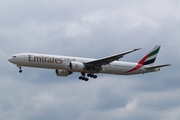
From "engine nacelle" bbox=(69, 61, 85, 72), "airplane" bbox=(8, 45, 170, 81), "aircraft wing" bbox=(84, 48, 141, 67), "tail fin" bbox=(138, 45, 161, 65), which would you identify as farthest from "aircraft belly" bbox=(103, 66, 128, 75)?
"tail fin" bbox=(138, 45, 161, 65)

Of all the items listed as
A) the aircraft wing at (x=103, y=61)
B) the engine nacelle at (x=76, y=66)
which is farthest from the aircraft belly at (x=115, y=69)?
the engine nacelle at (x=76, y=66)

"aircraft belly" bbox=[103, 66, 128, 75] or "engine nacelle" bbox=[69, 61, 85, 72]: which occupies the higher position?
"engine nacelle" bbox=[69, 61, 85, 72]

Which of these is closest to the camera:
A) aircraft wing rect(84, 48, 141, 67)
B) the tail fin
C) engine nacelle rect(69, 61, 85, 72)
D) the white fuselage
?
the white fuselage

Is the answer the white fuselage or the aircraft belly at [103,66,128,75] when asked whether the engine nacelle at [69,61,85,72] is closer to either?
the white fuselage

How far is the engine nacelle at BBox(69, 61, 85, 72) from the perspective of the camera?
9731cm

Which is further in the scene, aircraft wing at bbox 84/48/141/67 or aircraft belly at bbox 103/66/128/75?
aircraft belly at bbox 103/66/128/75

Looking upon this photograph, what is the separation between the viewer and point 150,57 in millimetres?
107125

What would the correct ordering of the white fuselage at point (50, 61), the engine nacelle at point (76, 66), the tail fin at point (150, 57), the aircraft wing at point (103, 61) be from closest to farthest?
the white fuselage at point (50, 61), the aircraft wing at point (103, 61), the engine nacelle at point (76, 66), the tail fin at point (150, 57)

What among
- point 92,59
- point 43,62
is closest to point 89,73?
point 92,59

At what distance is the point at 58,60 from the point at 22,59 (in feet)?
19.5

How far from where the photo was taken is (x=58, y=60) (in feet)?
318

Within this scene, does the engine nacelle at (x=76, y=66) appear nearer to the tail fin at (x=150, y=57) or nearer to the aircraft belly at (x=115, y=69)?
the aircraft belly at (x=115, y=69)

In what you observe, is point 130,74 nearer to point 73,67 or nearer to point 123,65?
point 123,65

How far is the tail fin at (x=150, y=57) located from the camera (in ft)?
347
